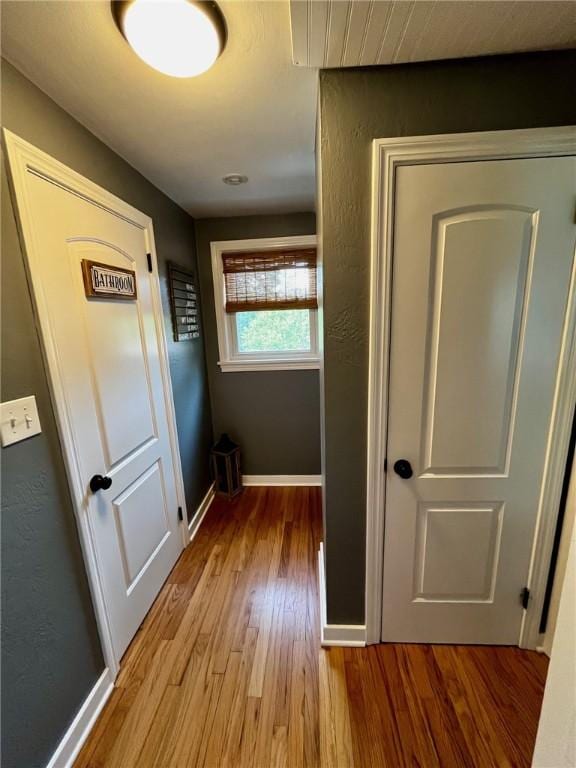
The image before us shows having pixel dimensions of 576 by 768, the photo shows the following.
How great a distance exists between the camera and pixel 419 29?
2.86ft

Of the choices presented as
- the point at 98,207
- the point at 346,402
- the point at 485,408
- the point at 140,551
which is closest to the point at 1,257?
the point at 98,207

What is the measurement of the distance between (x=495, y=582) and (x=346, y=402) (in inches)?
41.1

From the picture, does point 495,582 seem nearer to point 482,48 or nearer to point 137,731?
point 137,731

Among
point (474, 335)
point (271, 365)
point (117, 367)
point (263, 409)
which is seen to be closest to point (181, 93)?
point (117, 367)

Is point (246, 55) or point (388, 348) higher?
point (246, 55)

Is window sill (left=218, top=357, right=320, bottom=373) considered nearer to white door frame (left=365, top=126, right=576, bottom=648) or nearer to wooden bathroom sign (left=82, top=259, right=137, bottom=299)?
wooden bathroom sign (left=82, top=259, right=137, bottom=299)

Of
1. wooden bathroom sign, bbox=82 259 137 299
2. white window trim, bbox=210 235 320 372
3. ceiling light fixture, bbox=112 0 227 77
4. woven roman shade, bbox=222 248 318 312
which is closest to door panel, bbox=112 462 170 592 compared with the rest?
wooden bathroom sign, bbox=82 259 137 299

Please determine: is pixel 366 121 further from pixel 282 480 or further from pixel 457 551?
pixel 282 480

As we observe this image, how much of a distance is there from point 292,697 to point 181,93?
2376 millimetres

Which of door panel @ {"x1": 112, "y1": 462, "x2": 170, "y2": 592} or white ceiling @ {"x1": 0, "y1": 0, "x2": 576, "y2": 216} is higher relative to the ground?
white ceiling @ {"x1": 0, "y1": 0, "x2": 576, "y2": 216}

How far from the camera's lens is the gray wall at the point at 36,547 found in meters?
0.92

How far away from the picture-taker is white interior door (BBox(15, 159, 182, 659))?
1.11 meters

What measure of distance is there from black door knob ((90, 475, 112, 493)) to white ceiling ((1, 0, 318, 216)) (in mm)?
1424

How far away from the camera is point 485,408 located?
1.19 metres
